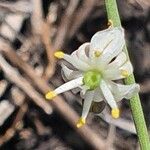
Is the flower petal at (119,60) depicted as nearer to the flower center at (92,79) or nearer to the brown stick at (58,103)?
the flower center at (92,79)

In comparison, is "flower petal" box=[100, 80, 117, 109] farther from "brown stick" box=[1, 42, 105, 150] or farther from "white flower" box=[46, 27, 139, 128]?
"brown stick" box=[1, 42, 105, 150]

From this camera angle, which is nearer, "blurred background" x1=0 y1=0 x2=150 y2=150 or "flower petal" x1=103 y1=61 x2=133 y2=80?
"flower petal" x1=103 y1=61 x2=133 y2=80

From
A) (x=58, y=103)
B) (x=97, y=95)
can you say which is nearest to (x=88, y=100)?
(x=97, y=95)

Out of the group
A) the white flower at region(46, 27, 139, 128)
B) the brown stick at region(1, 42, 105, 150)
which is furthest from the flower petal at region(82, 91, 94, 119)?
the brown stick at region(1, 42, 105, 150)

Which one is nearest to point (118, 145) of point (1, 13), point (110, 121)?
point (110, 121)

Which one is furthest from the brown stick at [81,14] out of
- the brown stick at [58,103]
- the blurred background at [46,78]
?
the brown stick at [58,103]

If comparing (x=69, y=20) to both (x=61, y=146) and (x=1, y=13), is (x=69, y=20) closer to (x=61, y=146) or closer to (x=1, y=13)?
(x=1, y=13)

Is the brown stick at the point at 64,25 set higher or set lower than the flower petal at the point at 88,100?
lower
